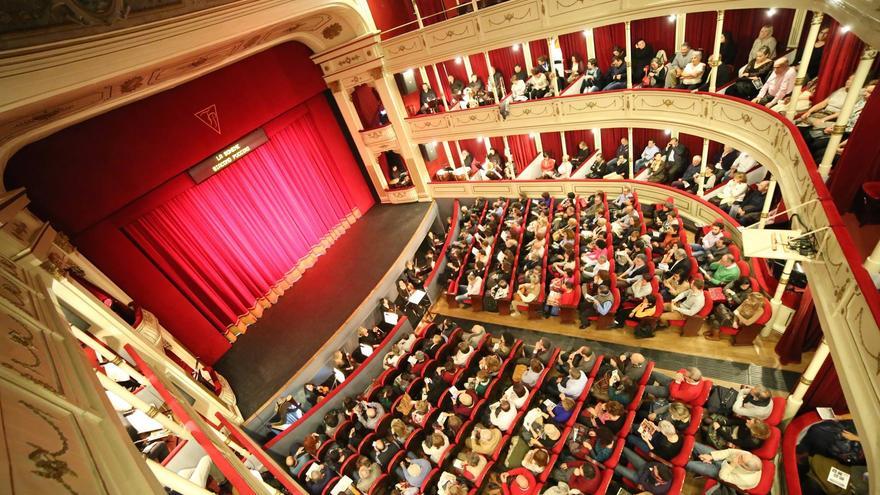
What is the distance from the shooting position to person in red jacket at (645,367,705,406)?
486 cm

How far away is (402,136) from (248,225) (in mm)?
5143

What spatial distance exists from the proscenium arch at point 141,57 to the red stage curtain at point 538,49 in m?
4.41

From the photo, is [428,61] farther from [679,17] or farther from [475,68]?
[679,17]

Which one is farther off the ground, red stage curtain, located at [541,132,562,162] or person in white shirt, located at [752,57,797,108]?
person in white shirt, located at [752,57,797,108]

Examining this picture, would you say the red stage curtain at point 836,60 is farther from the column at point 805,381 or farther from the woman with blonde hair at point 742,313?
the column at point 805,381

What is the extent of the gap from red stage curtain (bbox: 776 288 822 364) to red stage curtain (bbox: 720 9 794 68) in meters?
4.65

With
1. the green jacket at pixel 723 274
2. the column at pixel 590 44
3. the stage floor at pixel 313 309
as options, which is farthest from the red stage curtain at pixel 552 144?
the green jacket at pixel 723 274

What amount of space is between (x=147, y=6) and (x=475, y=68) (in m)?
8.82

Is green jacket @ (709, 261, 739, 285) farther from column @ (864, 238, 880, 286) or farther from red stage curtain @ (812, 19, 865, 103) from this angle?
column @ (864, 238, 880, 286)

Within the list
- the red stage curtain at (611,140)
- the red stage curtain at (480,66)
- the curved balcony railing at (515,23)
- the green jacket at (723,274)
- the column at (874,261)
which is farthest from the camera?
the red stage curtain at (480,66)

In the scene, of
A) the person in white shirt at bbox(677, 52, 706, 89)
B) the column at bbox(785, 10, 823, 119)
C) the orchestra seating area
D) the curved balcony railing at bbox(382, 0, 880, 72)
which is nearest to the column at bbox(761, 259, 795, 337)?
the orchestra seating area

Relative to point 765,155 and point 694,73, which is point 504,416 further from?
point 694,73

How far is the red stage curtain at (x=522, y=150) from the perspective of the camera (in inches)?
461

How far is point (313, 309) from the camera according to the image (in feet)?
30.6
